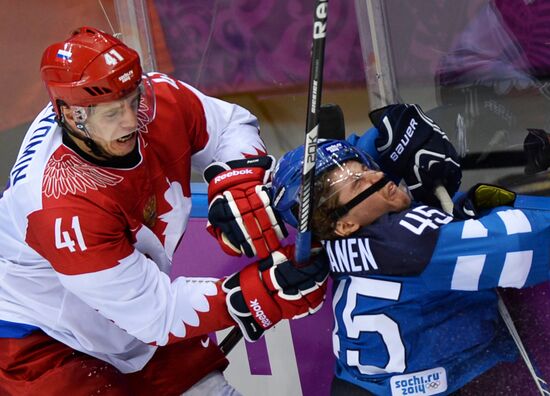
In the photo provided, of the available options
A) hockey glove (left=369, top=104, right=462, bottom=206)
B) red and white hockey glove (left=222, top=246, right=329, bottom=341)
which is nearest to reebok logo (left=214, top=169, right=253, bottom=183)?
red and white hockey glove (left=222, top=246, right=329, bottom=341)

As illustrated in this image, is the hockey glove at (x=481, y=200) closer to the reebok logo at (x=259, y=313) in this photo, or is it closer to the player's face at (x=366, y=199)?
the player's face at (x=366, y=199)

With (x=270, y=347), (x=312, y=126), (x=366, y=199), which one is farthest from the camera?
(x=270, y=347)

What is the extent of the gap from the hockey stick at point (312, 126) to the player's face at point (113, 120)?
338 mm

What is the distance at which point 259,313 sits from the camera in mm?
1600

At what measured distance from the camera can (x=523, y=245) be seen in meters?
1.36

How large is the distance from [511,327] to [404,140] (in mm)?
399

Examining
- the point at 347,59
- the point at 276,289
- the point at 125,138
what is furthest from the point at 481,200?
the point at 347,59

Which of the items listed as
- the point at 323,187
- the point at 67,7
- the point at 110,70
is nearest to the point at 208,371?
the point at 323,187

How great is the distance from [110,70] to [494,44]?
1.03 m

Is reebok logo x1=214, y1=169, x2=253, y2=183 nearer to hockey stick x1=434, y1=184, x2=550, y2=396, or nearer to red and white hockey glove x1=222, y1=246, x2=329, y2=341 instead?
red and white hockey glove x1=222, y1=246, x2=329, y2=341

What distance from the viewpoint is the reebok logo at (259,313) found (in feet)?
5.19

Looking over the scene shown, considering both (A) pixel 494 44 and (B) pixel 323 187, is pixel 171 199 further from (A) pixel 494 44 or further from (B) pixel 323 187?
(A) pixel 494 44

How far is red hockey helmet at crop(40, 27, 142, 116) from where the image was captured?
4.91 feet

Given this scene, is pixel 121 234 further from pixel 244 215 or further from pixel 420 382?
pixel 420 382
